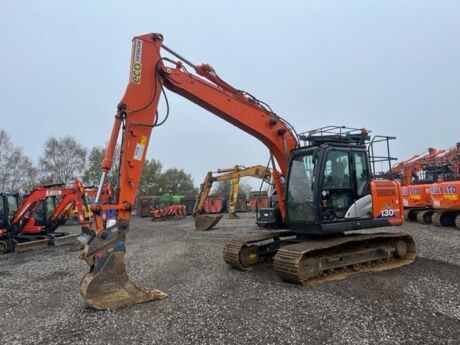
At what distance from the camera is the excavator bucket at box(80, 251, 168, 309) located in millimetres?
5863

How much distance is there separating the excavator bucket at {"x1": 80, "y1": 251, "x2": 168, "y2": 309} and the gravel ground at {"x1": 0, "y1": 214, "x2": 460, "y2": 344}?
0.53 feet

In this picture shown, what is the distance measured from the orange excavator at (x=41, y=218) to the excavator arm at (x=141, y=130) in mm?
9056

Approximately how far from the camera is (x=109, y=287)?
236 inches

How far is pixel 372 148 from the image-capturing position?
8.34m

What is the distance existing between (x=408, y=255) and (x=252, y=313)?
15.8 ft

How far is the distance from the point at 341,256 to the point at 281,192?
1.94 meters

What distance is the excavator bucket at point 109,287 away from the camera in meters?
5.86

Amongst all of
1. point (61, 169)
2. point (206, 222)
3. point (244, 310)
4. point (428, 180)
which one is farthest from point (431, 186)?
point (61, 169)

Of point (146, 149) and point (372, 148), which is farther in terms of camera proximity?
point (372, 148)

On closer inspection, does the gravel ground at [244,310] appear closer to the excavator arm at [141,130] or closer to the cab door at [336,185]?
the excavator arm at [141,130]

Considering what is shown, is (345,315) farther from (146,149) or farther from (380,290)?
(146,149)

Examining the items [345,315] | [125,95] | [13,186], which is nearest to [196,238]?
[125,95]

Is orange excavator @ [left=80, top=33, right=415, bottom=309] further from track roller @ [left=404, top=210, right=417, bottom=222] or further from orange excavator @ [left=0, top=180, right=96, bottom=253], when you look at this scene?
track roller @ [left=404, top=210, right=417, bottom=222]

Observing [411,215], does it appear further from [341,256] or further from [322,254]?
[322,254]
